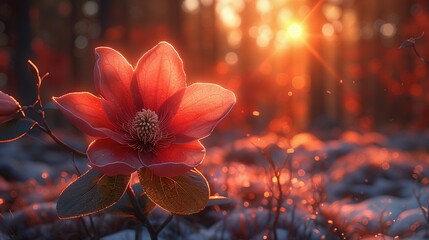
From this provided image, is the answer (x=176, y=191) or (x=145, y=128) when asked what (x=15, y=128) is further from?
(x=176, y=191)

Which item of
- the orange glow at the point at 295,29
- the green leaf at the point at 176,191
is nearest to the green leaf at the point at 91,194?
the green leaf at the point at 176,191

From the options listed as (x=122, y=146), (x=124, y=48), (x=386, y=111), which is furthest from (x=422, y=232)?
(x=386, y=111)

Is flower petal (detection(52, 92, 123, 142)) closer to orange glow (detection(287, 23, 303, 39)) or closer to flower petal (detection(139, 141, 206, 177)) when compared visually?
flower petal (detection(139, 141, 206, 177))

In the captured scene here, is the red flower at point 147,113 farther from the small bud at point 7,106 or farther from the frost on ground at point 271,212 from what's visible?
the frost on ground at point 271,212

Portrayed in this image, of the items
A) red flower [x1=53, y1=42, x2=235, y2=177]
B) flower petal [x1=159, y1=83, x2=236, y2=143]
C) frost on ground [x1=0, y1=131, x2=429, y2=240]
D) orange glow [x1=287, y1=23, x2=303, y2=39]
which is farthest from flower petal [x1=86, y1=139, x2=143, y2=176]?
orange glow [x1=287, y1=23, x2=303, y2=39]

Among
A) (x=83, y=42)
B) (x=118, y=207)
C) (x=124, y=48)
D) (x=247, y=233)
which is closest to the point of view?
(x=118, y=207)

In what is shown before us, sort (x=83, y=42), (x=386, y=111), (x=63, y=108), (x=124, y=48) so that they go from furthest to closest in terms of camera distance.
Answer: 1. (x=386, y=111)
2. (x=83, y=42)
3. (x=124, y=48)
4. (x=63, y=108)

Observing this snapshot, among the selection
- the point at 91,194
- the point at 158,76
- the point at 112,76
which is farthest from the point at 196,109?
the point at 91,194

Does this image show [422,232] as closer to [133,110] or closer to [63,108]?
[133,110]
